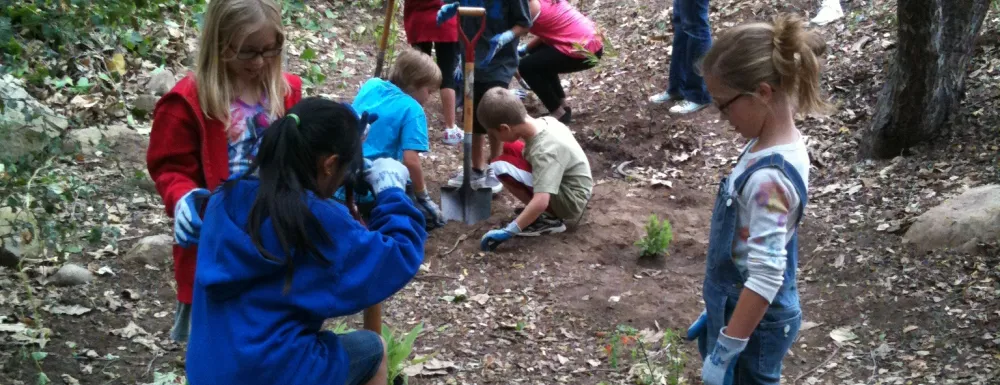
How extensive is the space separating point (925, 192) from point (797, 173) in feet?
9.80

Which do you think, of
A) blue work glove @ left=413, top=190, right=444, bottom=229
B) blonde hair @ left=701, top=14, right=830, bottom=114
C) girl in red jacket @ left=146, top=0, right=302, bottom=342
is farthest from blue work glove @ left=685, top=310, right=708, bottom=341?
blue work glove @ left=413, top=190, right=444, bottom=229

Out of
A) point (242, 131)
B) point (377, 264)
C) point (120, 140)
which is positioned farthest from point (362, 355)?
point (120, 140)

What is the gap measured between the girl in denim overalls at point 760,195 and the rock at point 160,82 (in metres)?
4.78

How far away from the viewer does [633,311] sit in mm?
4191

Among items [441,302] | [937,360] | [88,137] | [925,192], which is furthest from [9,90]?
[925,192]

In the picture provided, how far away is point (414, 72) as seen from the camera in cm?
472

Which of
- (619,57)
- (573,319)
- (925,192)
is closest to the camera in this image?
(573,319)

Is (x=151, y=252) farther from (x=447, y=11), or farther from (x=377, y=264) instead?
(x=377, y=264)

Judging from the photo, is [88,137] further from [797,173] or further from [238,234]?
[797,173]

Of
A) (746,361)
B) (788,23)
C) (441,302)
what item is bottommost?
(441,302)

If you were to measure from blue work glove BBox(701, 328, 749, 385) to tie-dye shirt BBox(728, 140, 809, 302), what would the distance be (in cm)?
15

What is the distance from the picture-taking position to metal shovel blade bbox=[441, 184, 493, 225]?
524 centimetres

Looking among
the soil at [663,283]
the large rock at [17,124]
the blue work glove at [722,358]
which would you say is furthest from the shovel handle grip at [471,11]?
the blue work glove at [722,358]

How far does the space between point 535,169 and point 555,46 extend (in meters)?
2.03
